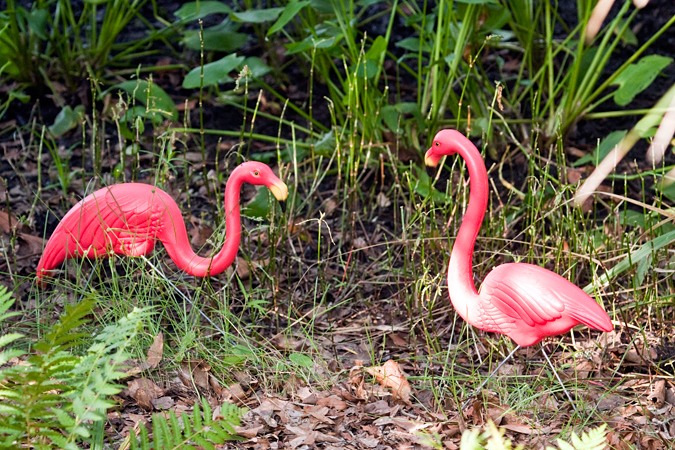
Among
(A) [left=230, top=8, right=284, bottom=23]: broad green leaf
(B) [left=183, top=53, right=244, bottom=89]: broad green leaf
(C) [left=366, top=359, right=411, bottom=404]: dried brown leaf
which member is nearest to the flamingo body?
(C) [left=366, top=359, right=411, bottom=404]: dried brown leaf

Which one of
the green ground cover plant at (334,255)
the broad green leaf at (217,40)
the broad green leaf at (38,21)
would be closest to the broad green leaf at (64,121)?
the green ground cover plant at (334,255)

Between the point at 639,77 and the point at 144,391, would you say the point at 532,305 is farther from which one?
the point at 639,77

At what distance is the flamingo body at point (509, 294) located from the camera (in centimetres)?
187

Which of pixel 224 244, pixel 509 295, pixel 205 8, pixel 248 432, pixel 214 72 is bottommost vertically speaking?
pixel 248 432

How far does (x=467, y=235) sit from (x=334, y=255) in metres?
0.87

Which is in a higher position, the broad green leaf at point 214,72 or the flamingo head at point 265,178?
the broad green leaf at point 214,72

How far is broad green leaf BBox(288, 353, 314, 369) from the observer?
86.2 inches

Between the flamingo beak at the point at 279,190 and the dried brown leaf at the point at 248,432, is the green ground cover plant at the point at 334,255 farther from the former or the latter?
the flamingo beak at the point at 279,190

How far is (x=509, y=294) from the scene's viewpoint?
1.94 metres

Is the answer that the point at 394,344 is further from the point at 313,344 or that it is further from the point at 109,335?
the point at 109,335

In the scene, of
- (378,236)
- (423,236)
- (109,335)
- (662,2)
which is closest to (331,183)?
(378,236)

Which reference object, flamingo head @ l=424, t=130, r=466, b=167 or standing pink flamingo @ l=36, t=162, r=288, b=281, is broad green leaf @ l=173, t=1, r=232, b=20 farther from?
flamingo head @ l=424, t=130, r=466, b=167

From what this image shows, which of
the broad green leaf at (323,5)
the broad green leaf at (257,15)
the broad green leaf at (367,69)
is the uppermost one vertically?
the broad green leaf at (323,5)

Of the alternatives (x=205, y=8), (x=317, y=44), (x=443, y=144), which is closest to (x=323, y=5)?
(x=317, y=44)
